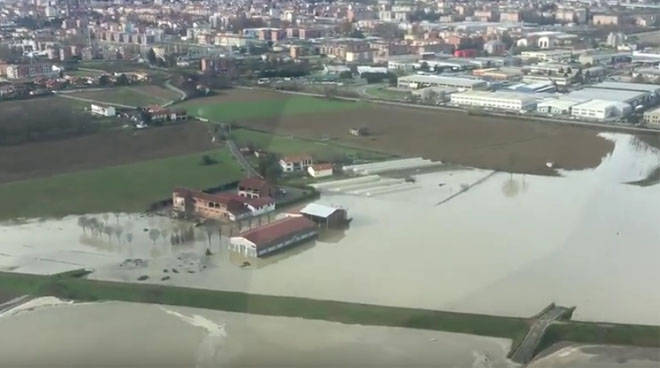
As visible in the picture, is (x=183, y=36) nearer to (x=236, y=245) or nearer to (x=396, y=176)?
(x=396, y=176)

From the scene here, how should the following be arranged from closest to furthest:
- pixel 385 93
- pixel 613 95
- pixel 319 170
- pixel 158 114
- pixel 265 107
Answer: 1. pixel 319 170
2. pixel 158 114
3. pixel 265 107
4. pixel 613 95
5. pixel 385 93

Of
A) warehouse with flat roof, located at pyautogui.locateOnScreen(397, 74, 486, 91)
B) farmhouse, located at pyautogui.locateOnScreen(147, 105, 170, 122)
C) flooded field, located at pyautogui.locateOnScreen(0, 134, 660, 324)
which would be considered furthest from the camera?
warehouse with flat roof, located at pyautogui.locateOnScreen(397, 74, 486, 91)

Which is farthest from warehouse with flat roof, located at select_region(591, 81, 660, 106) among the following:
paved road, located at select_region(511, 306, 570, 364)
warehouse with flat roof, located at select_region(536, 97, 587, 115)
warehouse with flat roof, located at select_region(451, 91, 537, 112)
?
paved road, located at select_region(511, 306, 570, 364)

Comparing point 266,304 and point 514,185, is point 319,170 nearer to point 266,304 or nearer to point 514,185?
point 514,185

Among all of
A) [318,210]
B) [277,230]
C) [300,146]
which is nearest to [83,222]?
[277,230]

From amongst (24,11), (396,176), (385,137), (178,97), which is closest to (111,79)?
(178,97)

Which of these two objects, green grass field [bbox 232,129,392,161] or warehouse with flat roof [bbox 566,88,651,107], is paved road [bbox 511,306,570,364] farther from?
warehouse with flat roof [bbox 566,88,651,107]
